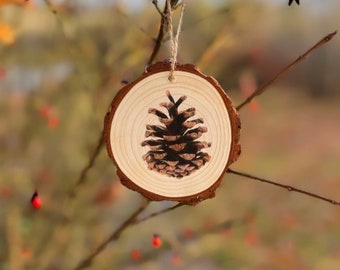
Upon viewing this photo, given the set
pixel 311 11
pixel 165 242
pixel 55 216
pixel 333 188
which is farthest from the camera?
pixel 311 11

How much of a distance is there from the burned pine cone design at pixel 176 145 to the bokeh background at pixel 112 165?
0.24 m

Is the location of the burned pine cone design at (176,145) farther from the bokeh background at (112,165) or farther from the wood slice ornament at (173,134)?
the bokeh background at (112,165)

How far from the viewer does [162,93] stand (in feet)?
1.34

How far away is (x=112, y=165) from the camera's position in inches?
37.2

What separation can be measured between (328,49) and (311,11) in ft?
0.35

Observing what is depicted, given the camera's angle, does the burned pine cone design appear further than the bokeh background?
No

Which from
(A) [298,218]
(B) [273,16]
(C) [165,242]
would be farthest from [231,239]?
(B) [273,16]

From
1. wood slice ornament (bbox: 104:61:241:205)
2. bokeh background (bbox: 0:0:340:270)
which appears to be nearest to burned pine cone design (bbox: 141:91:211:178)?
wood slice ornament (bbox: 104:61:241:205)

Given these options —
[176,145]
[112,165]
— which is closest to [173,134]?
[176,145]

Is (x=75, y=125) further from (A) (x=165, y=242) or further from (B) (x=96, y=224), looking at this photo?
(A) (x=165, y=242)

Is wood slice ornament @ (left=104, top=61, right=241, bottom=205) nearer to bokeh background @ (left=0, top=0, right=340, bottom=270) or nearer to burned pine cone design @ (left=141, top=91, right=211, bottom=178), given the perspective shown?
burned pine cone design @ (left=141, top=91, right=211, bottom=178)

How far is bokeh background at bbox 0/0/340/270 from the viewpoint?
926 millimetres

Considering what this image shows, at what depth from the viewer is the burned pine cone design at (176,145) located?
416 mm

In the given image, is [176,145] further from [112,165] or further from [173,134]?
[112,165]
